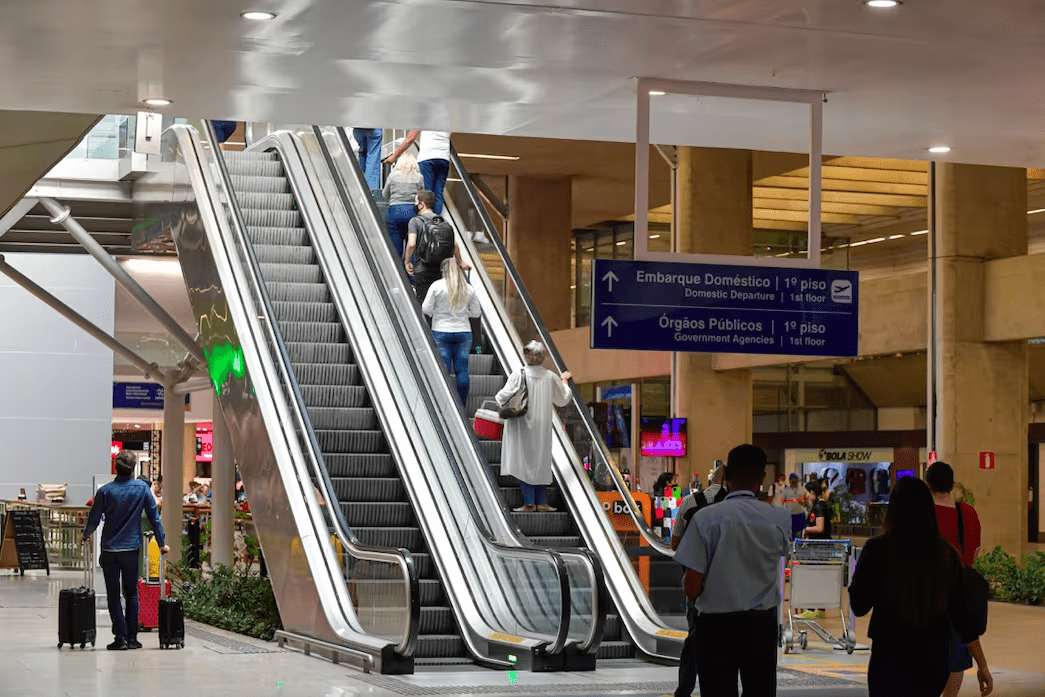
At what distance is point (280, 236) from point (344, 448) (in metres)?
3.39

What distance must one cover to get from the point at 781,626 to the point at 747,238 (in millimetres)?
13876

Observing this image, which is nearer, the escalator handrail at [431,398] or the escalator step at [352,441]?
the escalator handrail at [431,398]

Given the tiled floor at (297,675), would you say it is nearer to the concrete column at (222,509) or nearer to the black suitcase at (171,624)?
the black suitcase at (171,624)

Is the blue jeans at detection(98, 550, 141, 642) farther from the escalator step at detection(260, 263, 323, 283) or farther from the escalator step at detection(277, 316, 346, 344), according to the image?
the escalator step at detection(260, 263, 323, 283)

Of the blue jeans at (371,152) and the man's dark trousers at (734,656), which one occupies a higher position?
the blue jeans at (371,152)

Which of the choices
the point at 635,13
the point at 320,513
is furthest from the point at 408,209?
the point at 635,13

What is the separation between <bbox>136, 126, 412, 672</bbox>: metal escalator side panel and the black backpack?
1722mm

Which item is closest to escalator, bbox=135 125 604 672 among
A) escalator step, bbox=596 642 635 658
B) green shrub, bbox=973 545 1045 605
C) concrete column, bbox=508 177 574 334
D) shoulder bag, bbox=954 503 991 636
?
escalator step, bbox=596 642 635 658

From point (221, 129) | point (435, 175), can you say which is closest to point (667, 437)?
point (221, 129)

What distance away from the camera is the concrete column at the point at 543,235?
1226 inches

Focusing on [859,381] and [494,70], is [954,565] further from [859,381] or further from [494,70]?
[859,381]

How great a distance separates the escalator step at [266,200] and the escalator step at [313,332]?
212 cm

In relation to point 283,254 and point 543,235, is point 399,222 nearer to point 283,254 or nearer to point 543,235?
point 283,254

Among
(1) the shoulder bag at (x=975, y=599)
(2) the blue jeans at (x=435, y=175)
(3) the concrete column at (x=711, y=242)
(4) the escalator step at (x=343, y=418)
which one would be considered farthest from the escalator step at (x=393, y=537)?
(3) the concrete column at (x=711, y=242)
